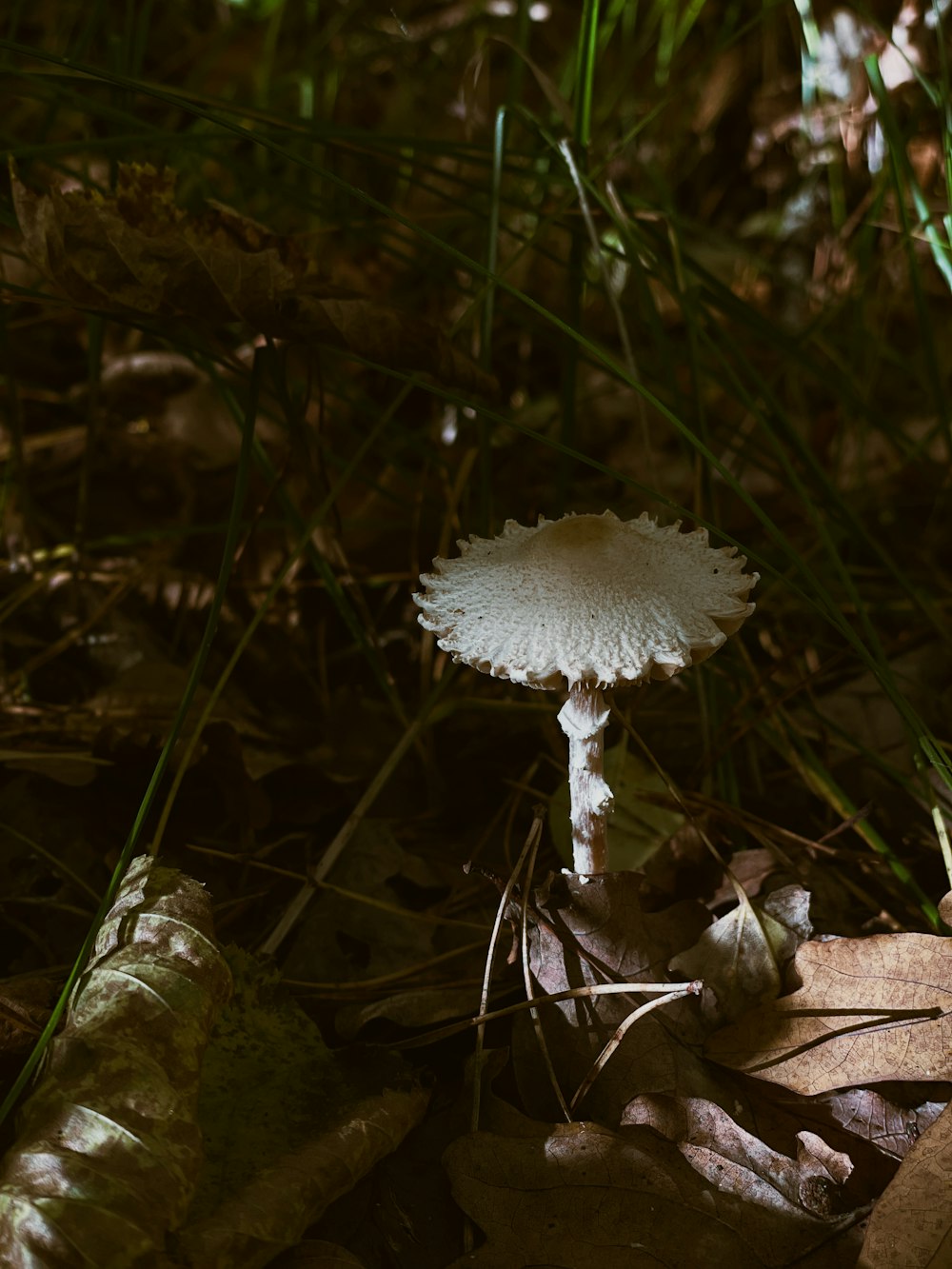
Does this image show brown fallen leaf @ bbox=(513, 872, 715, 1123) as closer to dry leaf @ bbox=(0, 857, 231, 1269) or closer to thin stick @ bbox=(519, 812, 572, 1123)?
thin stick @ bbox=(519, 812, 572, 1123)

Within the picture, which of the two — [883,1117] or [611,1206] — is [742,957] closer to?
[883,1117]

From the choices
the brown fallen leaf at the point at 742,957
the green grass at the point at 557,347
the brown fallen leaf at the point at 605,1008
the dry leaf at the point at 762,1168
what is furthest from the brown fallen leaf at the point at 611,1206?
the green grass at the point at 557,347

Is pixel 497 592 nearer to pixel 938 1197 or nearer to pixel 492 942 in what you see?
pixel 492 942

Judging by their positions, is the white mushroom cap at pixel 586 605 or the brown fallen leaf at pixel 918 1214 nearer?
the brown fallen leaf at pixel 918 1214

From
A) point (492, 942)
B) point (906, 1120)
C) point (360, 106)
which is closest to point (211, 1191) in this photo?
point (492, 942)

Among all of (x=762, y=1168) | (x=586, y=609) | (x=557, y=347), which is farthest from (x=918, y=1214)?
(x=557, y=347)

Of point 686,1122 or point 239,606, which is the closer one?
point 686,1122

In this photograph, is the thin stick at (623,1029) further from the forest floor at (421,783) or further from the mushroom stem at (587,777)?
the mushroom stem at (587,777)
